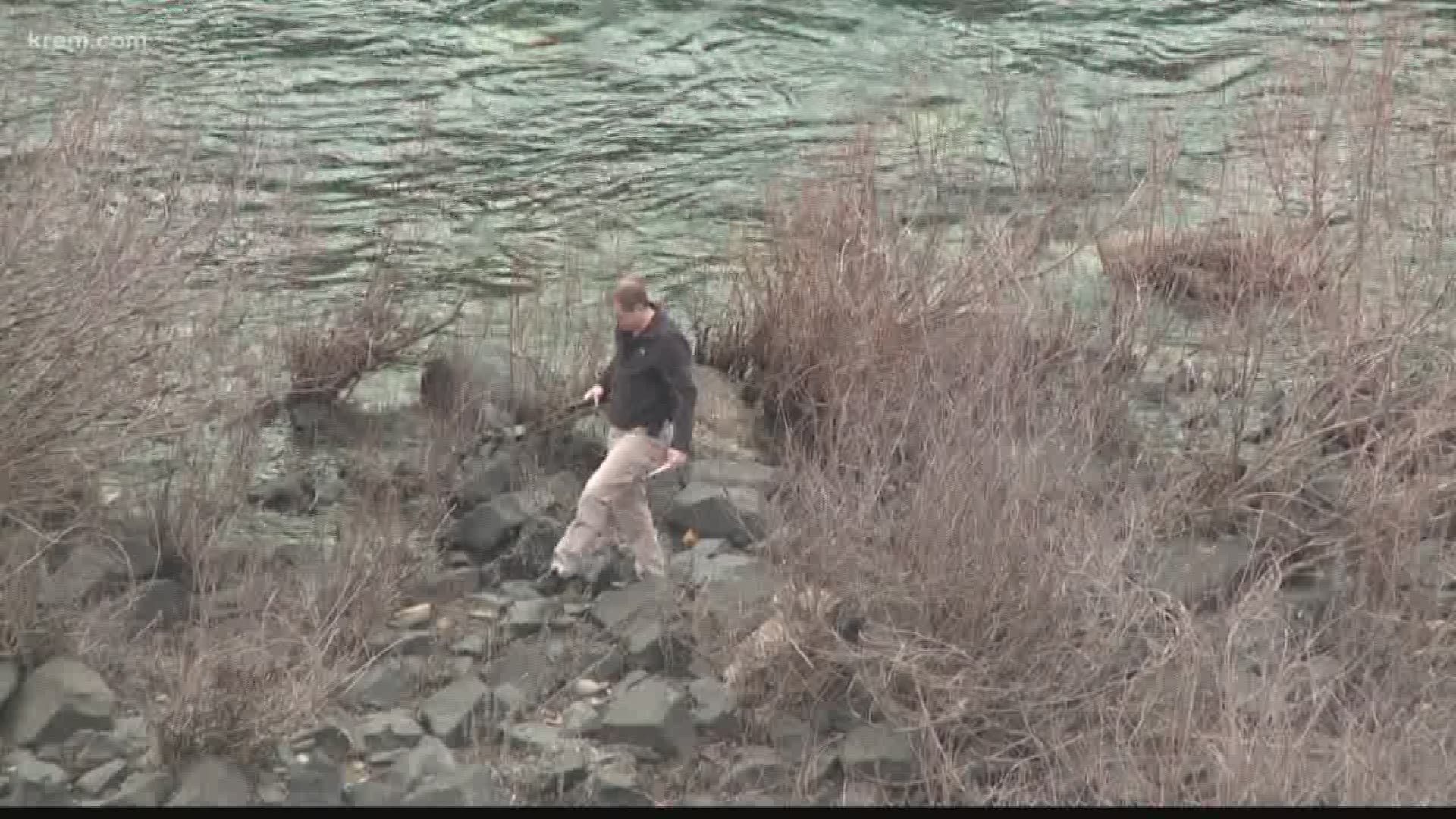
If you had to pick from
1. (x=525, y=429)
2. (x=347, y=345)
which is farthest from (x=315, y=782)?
(x=347, y=345)

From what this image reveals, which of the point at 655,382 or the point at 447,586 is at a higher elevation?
the point at 655,382

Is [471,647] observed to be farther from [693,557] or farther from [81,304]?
[81,304]

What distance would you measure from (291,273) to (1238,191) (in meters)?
5.24

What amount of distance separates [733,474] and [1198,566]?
2162mm

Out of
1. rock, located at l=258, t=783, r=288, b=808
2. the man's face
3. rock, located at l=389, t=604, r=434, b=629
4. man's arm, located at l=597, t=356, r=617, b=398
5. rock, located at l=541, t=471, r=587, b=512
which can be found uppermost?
the man's face

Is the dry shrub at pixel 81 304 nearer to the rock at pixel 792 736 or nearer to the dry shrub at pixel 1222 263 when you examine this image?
the rock at pixel 792 736

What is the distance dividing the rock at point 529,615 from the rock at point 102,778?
1672 millimetres

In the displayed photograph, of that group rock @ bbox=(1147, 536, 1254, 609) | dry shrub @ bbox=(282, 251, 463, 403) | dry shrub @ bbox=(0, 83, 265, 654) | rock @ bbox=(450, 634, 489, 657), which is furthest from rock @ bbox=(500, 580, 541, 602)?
rock @ bbox=(1147, 536, 1254, 609)

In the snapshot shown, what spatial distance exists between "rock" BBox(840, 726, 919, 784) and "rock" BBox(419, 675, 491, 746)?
127 centimetres

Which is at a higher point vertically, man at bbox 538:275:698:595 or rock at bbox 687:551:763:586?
man at bbox 538:275:698:595

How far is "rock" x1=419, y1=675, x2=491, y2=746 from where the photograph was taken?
6992mm

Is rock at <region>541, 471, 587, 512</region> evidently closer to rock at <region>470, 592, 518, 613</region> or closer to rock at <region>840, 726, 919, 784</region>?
rock at <region>470, 592, 518, 613</region>

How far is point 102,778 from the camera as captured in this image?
6574mm
